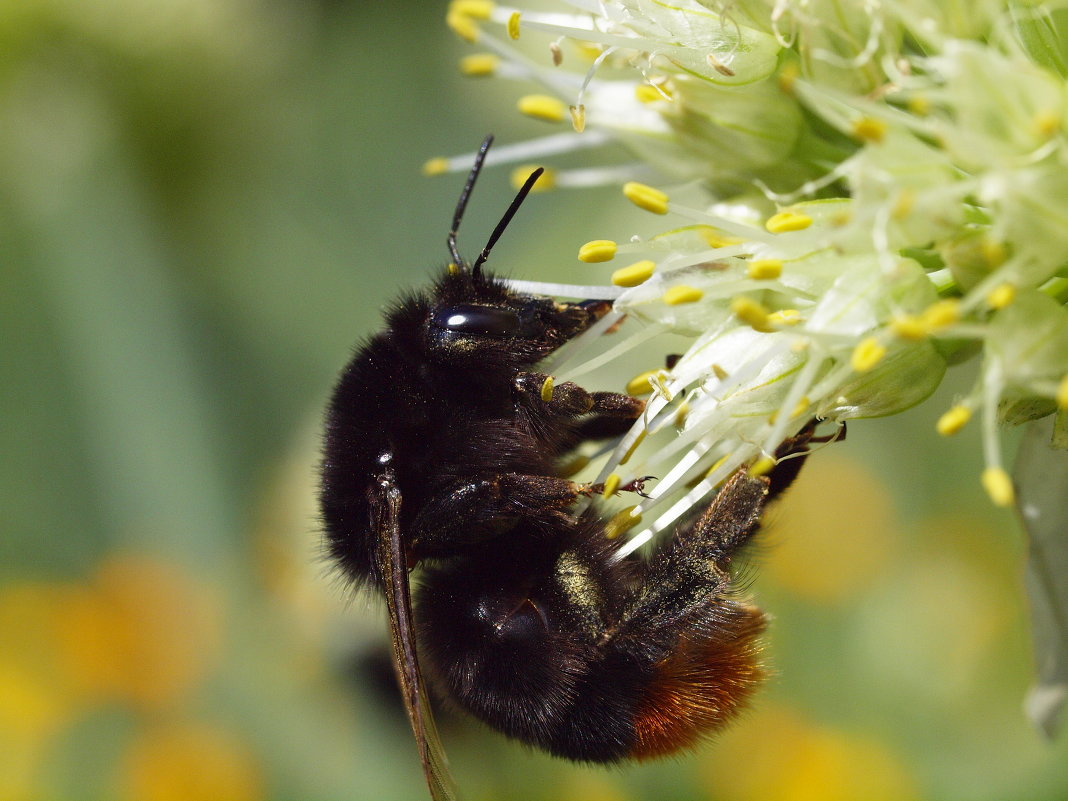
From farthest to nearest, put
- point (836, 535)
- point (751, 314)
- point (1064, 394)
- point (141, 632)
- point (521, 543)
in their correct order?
point (141, 632) → point (836, 535) → point (521, 543) → point (751, 314) → point (1064, 394)

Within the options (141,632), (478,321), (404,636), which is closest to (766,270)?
(478,321)

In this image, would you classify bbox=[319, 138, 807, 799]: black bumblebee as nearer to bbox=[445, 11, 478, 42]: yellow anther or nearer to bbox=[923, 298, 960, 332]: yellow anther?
bbox=[445, 11, 478, 42]: yellow anther

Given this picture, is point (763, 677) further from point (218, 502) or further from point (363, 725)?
point (218, 502)

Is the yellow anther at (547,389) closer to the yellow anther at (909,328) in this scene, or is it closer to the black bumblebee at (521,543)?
the black bumblebee at (521,543)

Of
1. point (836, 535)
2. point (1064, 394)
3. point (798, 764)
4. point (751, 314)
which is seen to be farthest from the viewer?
point (836, 535)

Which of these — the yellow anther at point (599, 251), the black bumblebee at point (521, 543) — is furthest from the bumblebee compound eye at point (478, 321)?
the yellow anther at point (599, 251)

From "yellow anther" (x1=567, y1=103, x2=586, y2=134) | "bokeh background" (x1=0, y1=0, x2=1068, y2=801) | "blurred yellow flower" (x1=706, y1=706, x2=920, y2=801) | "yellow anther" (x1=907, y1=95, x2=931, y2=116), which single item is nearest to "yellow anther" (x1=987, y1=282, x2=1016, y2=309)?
"yellow anther" (x1=907, y1=95, x2=931, y2=116)

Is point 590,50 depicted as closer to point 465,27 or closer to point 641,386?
point 465,27

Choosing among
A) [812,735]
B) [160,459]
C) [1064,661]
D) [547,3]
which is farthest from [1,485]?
[1064,661]
